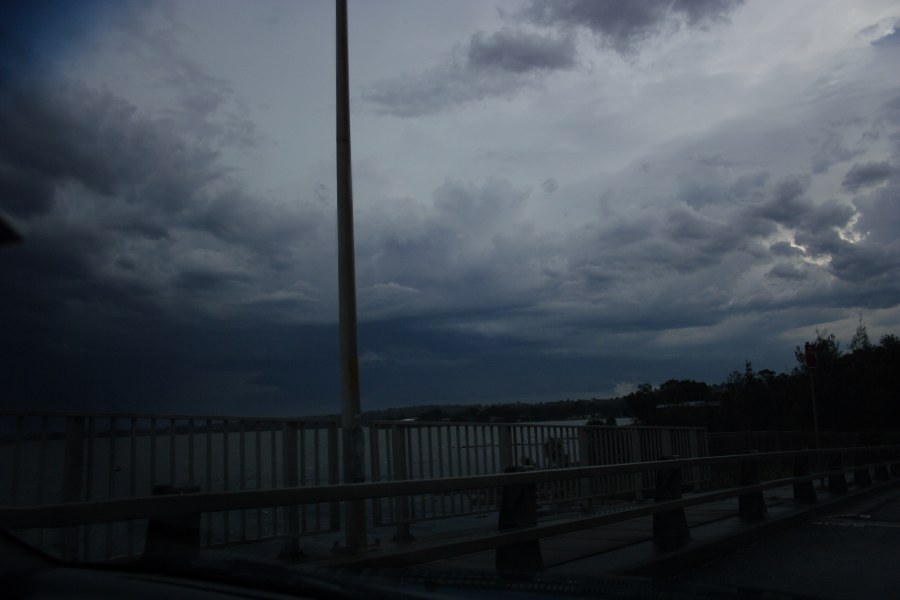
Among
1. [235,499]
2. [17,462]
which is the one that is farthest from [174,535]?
[17,462]

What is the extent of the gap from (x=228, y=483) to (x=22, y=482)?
1.80 metres

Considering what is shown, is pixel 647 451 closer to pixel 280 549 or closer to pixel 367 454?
pixel 367 454

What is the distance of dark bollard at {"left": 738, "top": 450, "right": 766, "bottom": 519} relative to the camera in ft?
38.9

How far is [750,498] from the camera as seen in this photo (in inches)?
471

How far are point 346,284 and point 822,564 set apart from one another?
5.82 m

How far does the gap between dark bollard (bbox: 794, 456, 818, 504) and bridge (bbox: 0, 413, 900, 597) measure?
110 centimetres

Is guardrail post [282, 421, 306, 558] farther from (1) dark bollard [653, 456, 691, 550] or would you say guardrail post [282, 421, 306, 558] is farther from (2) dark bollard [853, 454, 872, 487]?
(2) dark bollard [853, 454, 872, 487]

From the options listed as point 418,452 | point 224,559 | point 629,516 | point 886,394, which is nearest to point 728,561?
point 629,516

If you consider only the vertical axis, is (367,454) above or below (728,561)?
above

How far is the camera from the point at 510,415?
1207 cm

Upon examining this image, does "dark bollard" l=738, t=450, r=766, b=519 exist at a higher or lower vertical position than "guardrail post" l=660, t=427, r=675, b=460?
lower

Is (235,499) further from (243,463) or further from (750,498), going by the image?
(750,498)

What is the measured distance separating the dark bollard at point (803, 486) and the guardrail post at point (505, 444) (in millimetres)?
6314

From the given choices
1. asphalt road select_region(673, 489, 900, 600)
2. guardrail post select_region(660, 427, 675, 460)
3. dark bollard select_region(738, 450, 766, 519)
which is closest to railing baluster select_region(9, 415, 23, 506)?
asphalt road select_region(673, 489, 900, 600)
